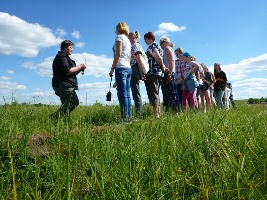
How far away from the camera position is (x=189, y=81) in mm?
9141

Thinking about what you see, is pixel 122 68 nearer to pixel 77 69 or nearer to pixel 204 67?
pixel 77 69

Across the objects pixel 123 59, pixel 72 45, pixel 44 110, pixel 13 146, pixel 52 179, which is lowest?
pixel 52 179

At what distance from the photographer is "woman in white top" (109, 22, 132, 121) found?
6.55 m

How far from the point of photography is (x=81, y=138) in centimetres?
296

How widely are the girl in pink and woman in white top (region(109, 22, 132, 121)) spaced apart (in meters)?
2.74

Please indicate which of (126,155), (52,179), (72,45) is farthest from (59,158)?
(72,45)

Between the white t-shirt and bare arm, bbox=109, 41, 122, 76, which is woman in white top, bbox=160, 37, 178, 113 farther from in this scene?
bare arm, bbox=109, 41, 122, 76

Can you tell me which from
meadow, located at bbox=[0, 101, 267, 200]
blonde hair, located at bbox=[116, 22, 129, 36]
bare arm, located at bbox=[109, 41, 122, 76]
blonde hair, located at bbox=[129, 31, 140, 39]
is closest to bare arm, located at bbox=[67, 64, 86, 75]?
bare arm, located at bbox=[109, 41, 122, 76]

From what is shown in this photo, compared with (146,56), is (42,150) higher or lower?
lower

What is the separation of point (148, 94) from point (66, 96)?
5.74 ft

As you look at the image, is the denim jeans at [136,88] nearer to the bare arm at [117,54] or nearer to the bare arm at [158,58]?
the bare arm at [158,58]

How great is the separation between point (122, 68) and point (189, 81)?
3011 mm

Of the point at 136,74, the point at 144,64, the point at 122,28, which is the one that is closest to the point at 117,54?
the point at 122,28

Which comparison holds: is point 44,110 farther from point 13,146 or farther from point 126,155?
point 126,155
